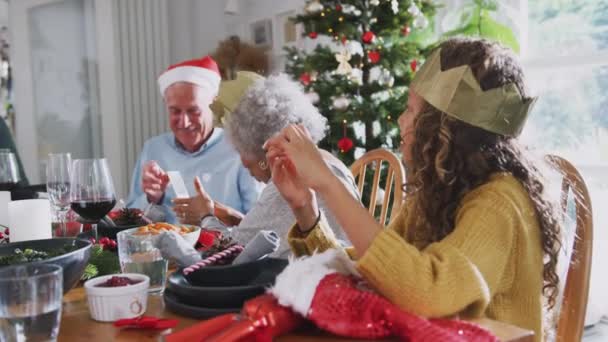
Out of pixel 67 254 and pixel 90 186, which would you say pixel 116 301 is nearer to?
pixel 67 254

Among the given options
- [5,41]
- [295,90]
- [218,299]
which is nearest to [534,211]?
[218,299]

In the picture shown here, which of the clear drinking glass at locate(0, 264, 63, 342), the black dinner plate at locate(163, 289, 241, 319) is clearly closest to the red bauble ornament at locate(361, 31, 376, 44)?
the black dinner plate at locate(163, 289, 241, 319)

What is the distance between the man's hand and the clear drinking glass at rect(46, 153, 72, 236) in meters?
0.71

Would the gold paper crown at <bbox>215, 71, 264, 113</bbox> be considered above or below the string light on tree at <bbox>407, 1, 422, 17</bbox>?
below

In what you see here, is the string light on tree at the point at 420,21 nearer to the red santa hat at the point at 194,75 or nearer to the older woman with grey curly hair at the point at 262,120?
the red santa hat at the point at 194,75

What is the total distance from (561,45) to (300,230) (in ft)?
7.55

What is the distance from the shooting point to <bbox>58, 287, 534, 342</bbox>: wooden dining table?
72 centimetres

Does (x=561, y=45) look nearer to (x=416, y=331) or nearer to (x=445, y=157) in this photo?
(x=445, y=157)

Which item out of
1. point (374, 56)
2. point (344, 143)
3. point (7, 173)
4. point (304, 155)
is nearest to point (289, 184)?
point (304, 155)

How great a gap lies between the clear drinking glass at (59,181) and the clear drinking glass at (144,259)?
A: 0.37 m

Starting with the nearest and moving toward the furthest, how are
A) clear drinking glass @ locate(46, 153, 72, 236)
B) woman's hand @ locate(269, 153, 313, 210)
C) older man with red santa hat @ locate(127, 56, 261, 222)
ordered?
woman's hand @ locate(269, 153, 313, 210) < clear drinking glass @ locate(46, 153, 72, 236) < older man with red santa hat @ locate(127, 56, 261, 222)

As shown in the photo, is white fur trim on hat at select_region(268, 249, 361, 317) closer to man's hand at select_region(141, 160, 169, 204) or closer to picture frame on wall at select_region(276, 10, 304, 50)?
man's hand at select_region(141, 160, 169, 204)

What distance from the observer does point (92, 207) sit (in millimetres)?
1204

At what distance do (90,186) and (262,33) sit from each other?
3.34 m
